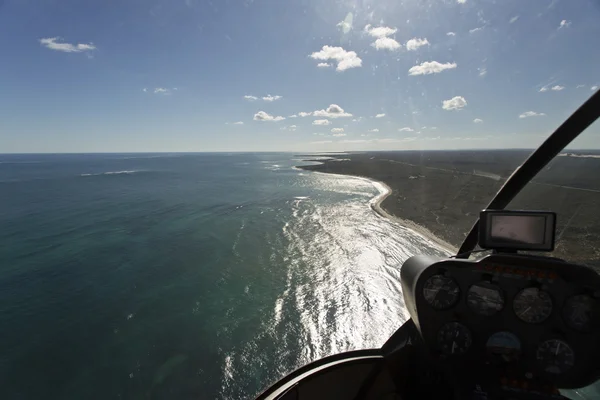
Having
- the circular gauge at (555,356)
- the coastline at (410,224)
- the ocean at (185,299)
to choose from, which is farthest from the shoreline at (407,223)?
the circular gauge at (555,356)

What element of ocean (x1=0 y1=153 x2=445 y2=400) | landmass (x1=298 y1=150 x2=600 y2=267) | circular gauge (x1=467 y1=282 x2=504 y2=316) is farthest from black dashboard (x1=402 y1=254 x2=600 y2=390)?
ocean (x1=0 y1=153 x2=445 y2=400)

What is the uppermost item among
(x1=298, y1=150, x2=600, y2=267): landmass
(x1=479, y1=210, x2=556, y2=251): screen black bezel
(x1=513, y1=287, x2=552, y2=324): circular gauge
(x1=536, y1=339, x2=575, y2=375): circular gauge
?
(x1=479, y1=210, x2=556, y2=251): screen black bezel

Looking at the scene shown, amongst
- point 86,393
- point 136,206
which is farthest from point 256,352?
point 136,206

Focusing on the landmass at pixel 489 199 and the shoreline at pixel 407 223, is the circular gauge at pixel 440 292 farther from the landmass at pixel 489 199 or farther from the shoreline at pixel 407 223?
the shoreline at pixel 407 223

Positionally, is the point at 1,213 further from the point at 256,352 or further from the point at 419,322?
the point at 419,322

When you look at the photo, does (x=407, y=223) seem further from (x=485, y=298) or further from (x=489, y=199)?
(x=485, y=298)

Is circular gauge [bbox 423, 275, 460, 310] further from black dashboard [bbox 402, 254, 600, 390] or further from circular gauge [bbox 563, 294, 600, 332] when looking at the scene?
circular gauge [bbox 563, 294, 600, 332]

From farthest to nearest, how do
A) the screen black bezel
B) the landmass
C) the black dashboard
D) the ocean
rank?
the landmass < the ocean < the black dashboard < the screen black bezel
